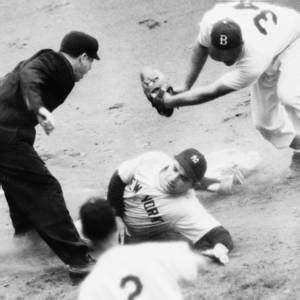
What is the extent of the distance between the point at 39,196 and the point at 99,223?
580mm

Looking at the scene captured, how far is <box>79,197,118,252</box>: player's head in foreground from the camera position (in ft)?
18.0

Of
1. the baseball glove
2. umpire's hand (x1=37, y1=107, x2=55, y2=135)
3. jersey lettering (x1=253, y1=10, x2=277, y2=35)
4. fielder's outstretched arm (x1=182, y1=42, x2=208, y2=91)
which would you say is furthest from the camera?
fielder's outstretched arm (x1=182, y1=42, x2=208, y2=91)

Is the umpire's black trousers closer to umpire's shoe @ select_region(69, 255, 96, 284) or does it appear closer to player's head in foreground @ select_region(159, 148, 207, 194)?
umpire's shoe @ select_region(69, 255, 96, 284)

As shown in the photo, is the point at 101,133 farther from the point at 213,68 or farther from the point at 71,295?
the point at 71,295

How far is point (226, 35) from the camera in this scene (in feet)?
18.3

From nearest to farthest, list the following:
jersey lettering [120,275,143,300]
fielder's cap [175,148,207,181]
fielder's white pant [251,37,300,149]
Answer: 1. jersey lettering [120,275,143,300]
2. fielder's cap [175,148,207,181]
3. fielder's white pant [251,37,300,149]

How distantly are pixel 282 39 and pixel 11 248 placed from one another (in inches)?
109

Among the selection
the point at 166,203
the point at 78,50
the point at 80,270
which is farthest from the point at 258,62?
the point at 80,270

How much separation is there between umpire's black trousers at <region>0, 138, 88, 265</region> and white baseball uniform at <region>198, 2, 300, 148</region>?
1.59m

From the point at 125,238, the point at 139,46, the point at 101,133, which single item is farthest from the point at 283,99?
the point at 139,46

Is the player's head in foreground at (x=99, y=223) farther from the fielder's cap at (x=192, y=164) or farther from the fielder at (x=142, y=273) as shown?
the fielder's cap at (x=192, y=164)

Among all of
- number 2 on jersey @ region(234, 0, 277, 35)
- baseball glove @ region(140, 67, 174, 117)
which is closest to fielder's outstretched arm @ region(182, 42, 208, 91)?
baseball glove @ region(140, 67, 174, 117)

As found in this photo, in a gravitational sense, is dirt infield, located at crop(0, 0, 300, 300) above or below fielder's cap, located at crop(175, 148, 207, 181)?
below

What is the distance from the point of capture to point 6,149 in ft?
17.0
